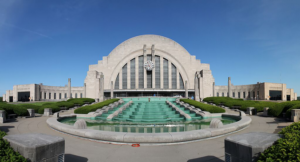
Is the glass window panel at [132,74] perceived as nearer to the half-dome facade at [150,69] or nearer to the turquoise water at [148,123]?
the half-dome facade at [150,69]

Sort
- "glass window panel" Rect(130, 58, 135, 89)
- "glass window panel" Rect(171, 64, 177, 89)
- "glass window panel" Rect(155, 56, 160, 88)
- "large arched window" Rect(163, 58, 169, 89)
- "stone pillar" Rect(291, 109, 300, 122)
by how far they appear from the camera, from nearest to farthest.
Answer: "stone pillar" Rect(291, 109, 300, 122)
"glass window panel" Rect(155, 56, 160, 88)
"glass window panel" Rect(130, 58, 135, 89)
"large arched window" Rect(163, 58, 169, 89)
"glass window panel" Rect(171, 64, 177, 89)

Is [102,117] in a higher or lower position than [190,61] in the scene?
lower

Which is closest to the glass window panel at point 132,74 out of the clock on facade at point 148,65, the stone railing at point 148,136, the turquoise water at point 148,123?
the clock on facade at point 148,65

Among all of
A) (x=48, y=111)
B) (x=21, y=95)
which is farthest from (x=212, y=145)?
(x=21, y=95)

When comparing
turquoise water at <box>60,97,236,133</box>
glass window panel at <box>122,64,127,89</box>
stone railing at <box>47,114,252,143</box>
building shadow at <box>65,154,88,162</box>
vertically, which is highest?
glass window panel at <box>122,64,127,89</box>

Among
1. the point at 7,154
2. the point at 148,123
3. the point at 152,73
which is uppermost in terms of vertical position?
the point at 152,73

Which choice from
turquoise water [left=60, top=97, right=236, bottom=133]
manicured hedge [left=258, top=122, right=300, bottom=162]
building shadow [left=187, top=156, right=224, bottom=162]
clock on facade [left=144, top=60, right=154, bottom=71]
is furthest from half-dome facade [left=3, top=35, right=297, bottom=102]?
manicured hedge [left=258, top=122, right=300, bottom=162]

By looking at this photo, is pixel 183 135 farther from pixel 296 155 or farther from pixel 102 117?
pixel 102 117

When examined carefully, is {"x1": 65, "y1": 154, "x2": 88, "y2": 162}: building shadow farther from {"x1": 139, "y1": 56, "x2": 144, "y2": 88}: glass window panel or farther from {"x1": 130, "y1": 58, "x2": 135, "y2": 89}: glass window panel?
{"x1": 130, "y1": 58, "x2": 135, "y2": 89}: glass window panel

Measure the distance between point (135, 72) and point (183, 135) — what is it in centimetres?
4789

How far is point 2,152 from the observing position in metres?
3.84

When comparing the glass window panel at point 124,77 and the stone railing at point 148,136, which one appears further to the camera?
the glass window panel at point 124,77

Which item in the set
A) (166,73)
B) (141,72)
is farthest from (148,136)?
(166,73)

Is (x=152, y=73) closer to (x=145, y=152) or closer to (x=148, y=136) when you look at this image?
(x=148, y=136)
